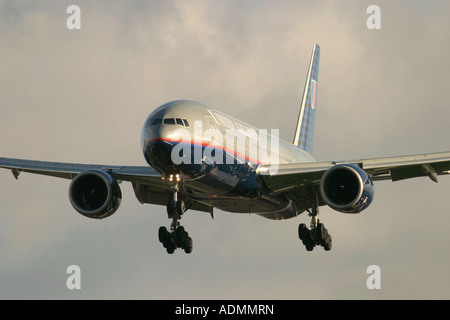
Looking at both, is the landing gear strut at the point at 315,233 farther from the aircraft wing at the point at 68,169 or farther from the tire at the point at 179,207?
the aircraft wing at the point at 68,169

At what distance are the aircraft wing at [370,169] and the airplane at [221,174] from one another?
0.14 ft

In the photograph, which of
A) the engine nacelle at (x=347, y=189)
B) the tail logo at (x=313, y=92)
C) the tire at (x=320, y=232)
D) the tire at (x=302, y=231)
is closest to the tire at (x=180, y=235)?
the tire at (x=302, y=231)

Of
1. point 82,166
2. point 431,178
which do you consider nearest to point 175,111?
point 82,166

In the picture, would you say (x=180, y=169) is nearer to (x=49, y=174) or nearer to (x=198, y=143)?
(x=198, y=143)

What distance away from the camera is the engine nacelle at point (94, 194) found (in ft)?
141

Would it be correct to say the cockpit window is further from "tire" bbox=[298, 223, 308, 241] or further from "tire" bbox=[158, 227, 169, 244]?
"tire" bbox=[298, 223, 308, 241]

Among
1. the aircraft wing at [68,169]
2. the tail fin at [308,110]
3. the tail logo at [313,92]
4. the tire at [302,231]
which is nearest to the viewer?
the aircraft wing at [68,169]

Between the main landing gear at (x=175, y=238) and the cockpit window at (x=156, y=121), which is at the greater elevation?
the cockpit window at (x=156, y=121)

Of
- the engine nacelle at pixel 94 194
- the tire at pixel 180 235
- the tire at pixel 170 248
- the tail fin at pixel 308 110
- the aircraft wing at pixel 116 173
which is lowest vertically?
the tire at pixel 170 248

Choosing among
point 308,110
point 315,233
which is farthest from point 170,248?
point 308,110

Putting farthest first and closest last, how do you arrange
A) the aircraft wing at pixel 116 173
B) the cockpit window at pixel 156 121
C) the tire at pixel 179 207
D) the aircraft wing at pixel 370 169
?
the aircraft wing at pixel 116 173
the aircraft wing at pixel 370 169
the tire at pixel 179 207
the cockpit window at pixel 156 121

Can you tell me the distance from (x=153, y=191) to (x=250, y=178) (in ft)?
22.1

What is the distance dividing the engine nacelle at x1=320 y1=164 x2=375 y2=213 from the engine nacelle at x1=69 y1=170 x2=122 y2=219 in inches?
371

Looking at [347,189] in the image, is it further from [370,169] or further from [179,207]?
[179,207]
